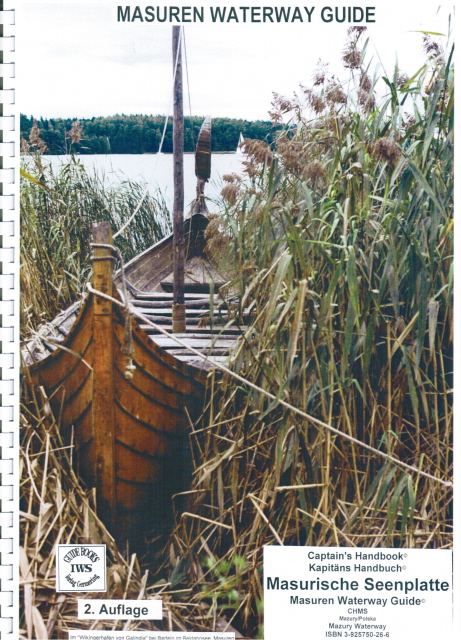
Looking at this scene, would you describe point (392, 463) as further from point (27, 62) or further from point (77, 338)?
point (27, 62)

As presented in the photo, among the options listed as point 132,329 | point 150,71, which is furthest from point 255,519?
point 150,71

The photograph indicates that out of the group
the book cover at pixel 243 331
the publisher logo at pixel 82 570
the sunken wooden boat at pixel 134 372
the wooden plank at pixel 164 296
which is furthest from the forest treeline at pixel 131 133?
the publisher logo at pixel 82 570

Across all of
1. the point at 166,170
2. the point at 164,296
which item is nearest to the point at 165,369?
the point at 164,296

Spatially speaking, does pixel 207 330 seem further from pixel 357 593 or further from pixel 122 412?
pixel 357 593

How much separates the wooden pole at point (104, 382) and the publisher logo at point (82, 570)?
0.08 meters

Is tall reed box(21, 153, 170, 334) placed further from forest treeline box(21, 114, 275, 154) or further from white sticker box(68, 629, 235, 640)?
white sticker box(68, 629, 235, 640)

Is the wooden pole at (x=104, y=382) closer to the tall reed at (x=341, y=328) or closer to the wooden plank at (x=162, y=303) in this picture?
the wooden plank at (x=162, y=303)

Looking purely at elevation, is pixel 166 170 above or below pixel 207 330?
above

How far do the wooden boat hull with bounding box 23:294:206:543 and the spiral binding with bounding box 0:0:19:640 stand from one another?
9 cm

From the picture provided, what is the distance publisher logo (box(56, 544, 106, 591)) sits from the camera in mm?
1549

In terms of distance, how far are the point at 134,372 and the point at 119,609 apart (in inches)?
25.0

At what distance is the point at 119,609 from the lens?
1542 mm

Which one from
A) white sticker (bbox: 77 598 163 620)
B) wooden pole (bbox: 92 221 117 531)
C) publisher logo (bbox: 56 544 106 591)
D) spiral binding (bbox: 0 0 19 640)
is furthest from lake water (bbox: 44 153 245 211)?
white sticker (bbox: 77 598 163 620)

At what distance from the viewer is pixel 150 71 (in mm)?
1520
